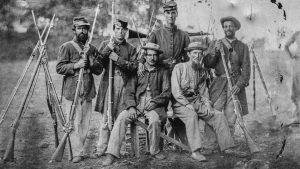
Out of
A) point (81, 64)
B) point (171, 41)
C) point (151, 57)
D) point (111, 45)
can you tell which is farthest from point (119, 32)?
point (171, 41)

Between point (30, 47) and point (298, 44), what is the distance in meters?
4.39

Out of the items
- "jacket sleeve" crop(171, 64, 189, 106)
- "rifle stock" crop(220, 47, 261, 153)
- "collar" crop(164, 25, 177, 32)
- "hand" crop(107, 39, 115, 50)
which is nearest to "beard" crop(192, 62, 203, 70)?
"jacket sleeve" crop(171, 64, 189, 106)

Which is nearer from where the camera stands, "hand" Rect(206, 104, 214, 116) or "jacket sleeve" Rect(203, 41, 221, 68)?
"hand" Rect(206, 104, 214, 116)

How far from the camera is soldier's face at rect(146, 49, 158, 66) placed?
5434mm

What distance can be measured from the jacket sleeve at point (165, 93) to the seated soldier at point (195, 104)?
7 centimetres

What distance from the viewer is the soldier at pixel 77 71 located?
5500mm

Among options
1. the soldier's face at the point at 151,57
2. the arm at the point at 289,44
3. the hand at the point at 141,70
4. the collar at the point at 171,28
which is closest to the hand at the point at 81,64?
the hand at the point at 141,70

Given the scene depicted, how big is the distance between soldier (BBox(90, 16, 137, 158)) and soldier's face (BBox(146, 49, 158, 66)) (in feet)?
0.82

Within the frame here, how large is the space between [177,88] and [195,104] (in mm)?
361

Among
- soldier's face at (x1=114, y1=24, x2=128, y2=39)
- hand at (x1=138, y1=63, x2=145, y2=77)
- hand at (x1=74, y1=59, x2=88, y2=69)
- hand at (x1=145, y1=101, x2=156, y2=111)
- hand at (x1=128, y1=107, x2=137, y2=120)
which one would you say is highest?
soldier's face at (x1=114, y1=24, x2=128, y2=39)

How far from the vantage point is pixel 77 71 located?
557 cm

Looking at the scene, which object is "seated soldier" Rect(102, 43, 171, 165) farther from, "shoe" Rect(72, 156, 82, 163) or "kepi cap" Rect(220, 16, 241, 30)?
"kepi cap" Rect(220, 16, 241, 30)

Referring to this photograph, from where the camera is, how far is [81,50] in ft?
18.3

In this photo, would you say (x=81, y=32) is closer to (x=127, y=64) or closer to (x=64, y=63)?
(x=64, y=63)
